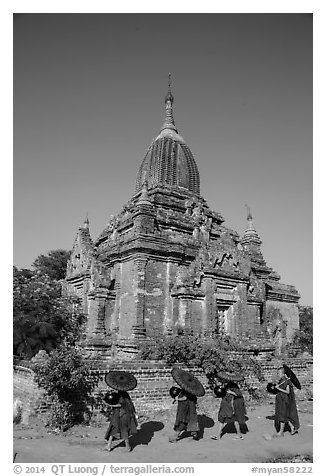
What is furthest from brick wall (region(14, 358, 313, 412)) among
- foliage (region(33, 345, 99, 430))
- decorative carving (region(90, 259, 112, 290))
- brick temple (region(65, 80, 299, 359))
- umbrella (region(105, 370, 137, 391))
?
decorative carving (region(90, 259, 112, 290))

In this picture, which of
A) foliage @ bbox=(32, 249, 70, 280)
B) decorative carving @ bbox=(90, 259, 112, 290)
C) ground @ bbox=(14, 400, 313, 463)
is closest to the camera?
ground @ bbox=(14, 400, 313, 463)

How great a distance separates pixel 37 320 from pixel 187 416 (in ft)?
22.4

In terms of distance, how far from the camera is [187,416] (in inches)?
380

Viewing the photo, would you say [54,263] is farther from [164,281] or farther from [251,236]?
[164,281]

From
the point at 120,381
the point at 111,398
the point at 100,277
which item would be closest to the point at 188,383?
the point at 120,381

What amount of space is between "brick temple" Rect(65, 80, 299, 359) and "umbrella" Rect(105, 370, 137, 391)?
6.63 meters

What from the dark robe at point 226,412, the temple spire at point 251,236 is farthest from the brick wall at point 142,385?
the temple spire at point 251,236

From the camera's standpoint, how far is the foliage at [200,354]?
1377cm

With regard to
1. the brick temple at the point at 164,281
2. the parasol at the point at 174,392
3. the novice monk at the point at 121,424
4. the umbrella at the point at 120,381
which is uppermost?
the brick temple at the point at 164,281

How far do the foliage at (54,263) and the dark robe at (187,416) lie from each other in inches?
1420

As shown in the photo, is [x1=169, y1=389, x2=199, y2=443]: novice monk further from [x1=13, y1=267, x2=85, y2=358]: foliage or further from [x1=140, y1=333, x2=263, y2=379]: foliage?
[x1=13, y1=267, x2=85, y2=358]: foliage

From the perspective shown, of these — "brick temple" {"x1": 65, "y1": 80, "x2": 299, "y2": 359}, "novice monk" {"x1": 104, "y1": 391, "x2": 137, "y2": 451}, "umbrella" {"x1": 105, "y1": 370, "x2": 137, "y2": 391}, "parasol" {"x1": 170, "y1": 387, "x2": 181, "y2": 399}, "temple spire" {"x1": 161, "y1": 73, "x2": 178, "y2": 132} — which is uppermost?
"temple spire" {"x1": 161, "y1": 73, "x2": 178, "y2": 132}

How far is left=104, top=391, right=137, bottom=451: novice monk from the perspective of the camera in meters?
8.52

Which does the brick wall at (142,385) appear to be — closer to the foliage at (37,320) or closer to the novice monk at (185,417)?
the foliage at (37,320)
